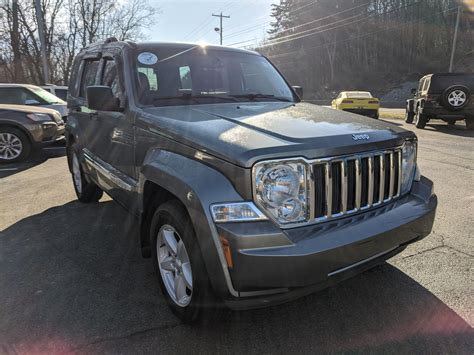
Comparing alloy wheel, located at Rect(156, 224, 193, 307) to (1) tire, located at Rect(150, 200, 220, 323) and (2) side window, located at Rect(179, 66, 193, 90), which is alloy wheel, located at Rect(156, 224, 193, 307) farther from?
(2) side window, located at Rect(179, 66, 193, 90)

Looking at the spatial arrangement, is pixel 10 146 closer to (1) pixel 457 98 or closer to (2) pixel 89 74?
(2) pixel 89 74

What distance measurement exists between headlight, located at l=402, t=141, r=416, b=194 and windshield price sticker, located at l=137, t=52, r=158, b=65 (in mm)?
2227

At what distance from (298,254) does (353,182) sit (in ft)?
2.11

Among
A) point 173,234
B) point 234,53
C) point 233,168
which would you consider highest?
point 234,53

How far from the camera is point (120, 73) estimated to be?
11.7ft

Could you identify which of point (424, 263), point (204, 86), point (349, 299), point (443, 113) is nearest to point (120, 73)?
point (204, 86)

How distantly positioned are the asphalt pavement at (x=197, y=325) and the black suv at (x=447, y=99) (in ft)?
29.5

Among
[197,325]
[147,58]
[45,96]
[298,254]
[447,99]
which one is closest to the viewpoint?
[298,254]

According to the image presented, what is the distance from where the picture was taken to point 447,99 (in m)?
12.0

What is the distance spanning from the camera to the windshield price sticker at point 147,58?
347cm

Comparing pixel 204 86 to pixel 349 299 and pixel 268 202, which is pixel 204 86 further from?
pixel 349 299

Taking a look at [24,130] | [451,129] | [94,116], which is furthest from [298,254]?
[451,129]

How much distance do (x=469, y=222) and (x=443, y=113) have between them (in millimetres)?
9335

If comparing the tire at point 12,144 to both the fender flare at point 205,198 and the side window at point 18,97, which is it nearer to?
the side window at point 18,97
